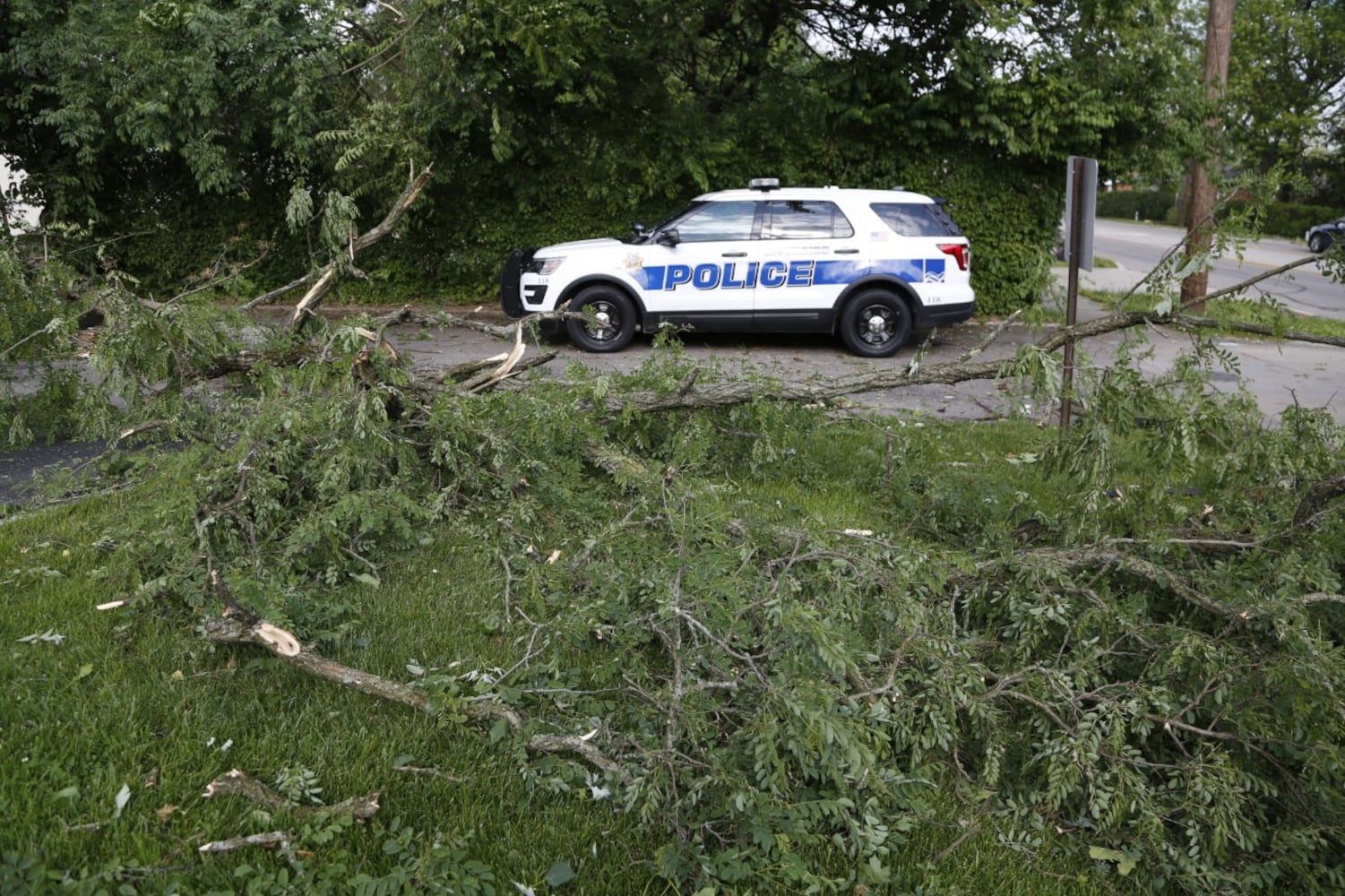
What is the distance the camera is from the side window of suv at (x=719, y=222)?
1105 cm

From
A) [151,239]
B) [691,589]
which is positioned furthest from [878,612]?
[151,239]

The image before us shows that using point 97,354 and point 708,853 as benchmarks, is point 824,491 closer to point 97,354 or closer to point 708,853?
point 708,853

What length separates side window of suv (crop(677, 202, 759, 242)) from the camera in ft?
36.3

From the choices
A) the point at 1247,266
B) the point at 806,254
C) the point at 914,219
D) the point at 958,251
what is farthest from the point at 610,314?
the point at 1247,266

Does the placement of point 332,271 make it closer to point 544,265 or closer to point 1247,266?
point 544,265

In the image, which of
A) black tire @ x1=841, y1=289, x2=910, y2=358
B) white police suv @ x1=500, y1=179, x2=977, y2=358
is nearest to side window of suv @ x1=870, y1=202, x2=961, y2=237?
white police suv @ x1=500, y1=179, x2=977, y2=358

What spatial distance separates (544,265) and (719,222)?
6.71 feet

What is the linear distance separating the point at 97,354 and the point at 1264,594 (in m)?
5.38

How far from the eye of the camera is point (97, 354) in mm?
5117

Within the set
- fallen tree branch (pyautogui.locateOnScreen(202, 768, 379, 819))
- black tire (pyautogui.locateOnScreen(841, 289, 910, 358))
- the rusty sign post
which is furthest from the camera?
black tire (pyautogui.locateOnScreen(841, 289, 910, 358))

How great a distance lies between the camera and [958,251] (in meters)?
11.2

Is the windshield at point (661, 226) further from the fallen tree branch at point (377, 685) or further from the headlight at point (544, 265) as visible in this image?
the fallen tree branch at point (377, 685)

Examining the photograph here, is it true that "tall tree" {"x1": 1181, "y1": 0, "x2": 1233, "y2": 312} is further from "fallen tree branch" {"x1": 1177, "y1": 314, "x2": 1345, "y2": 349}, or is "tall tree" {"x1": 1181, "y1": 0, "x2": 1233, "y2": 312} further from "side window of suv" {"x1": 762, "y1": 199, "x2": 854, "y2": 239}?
"fallen tree branch" {"x1": 1177, "y1": 314, "x2": 1345, "y2": 349}

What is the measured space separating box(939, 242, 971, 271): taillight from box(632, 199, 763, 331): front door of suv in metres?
2.11
